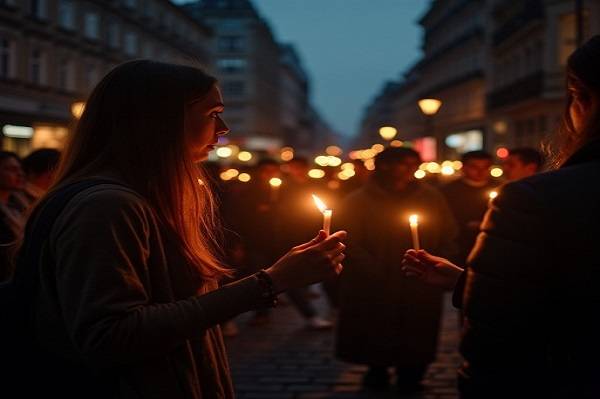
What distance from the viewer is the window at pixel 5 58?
1390 inches

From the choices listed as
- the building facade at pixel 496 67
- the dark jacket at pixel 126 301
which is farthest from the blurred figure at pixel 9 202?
the building facade at pixel 496 67

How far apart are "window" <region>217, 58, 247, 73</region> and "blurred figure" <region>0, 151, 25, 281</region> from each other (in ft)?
270

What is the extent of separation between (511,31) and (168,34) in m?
26.6

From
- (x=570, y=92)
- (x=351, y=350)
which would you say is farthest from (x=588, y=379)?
(x=351, y=350)

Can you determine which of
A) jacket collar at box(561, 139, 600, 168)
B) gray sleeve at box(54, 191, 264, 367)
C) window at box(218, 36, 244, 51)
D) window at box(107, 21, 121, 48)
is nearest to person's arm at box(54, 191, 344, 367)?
gray sleeve at box(54, 191, 264, 367)

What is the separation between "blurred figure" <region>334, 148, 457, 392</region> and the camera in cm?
664

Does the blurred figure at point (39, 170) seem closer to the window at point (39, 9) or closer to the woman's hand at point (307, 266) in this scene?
the woman's hand at point (307, 266)

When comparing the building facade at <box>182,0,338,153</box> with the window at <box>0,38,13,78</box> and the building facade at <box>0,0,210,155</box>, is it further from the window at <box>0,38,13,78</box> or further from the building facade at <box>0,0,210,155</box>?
the window at <box>0,38,13,78</box>

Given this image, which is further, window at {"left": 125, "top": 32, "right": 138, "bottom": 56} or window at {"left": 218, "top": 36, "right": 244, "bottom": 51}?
window at {"left": 218, "top": 36, "right": 244, "bottom": 51}

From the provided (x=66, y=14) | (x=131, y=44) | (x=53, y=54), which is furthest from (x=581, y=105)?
(x=131, y=44)

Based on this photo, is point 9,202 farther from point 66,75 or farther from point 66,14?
point 66,14

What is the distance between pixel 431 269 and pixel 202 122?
3.32ft

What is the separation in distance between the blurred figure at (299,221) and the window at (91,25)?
35410 millimetres

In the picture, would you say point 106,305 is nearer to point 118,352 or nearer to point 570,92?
point 118,352
